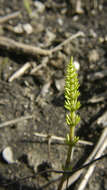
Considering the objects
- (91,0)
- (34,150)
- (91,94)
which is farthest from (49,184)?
(91,0)

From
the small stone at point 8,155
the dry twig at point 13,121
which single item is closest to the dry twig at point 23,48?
the dry twig at point 13,121

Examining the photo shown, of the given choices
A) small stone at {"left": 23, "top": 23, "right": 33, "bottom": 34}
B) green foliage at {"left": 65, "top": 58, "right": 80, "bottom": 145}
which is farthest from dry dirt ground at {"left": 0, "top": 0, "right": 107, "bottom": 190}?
green foliage at {"left": 65, "top": 58, "right": 80, "bottom": 145}

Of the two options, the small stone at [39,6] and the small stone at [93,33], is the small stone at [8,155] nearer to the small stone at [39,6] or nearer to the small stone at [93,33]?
the small stone at [93,33]

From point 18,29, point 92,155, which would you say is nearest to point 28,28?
point 18,29

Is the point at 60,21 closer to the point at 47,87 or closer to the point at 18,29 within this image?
the point at 18,29

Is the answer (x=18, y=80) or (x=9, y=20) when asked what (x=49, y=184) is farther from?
(x=9, y=20)

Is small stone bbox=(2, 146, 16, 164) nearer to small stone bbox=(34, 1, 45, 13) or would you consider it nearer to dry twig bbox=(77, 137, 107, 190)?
dry twig bbox=(77, 137, 107, 190)

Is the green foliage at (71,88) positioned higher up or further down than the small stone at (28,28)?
further down
